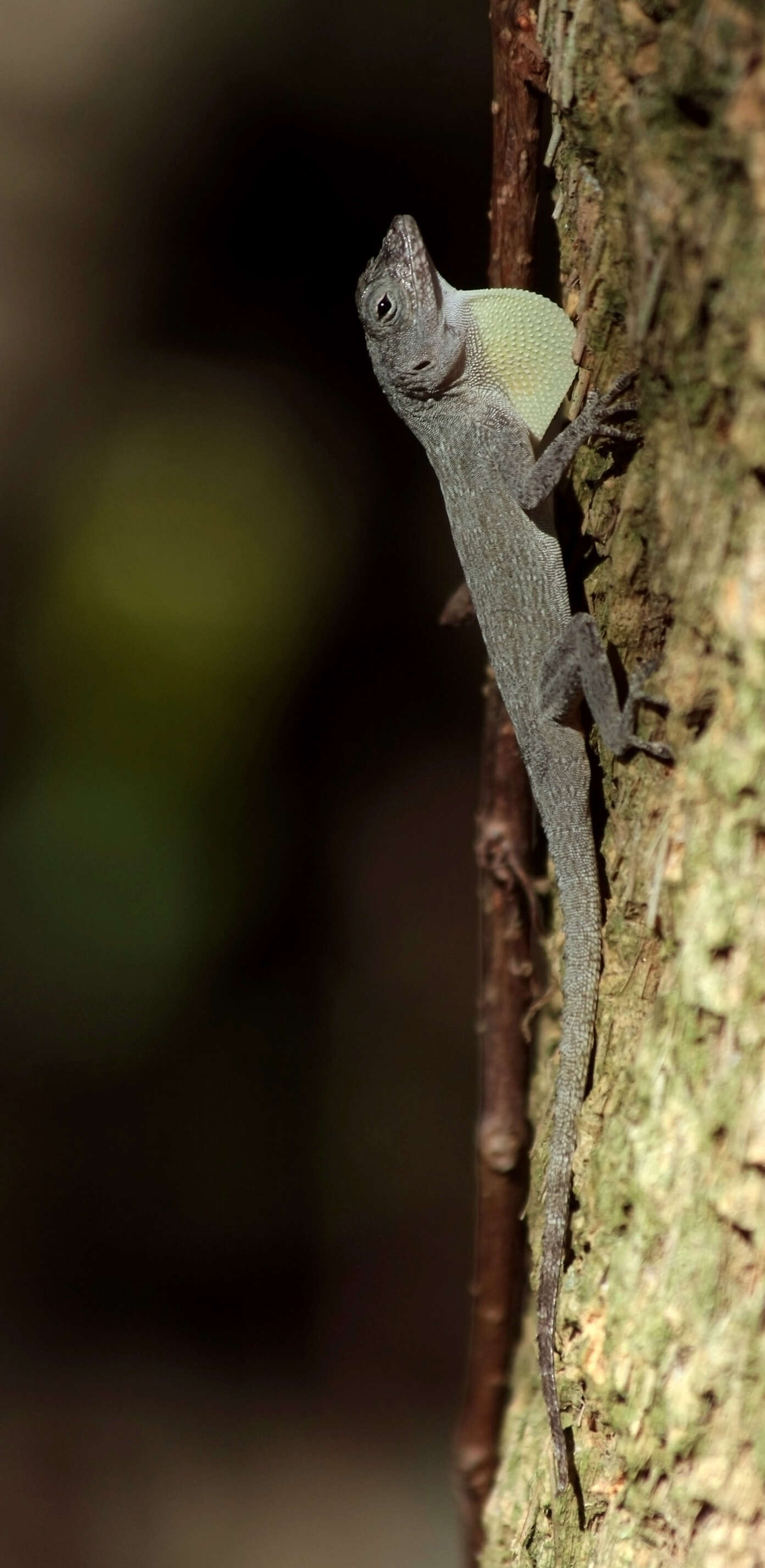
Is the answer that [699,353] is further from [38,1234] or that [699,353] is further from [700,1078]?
[38,1234]

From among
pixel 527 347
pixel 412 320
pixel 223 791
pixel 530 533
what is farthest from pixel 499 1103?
pixel 223 791

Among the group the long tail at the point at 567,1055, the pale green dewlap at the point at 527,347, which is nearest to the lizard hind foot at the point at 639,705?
the long tail at the point at 567,1055

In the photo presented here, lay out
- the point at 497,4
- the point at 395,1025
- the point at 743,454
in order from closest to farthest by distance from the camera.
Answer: the point at 743,454 < the point at 497,4 < the point at 395,1025

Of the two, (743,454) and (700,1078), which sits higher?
(743,454)

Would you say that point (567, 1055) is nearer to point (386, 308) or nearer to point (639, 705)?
point (639, 705)

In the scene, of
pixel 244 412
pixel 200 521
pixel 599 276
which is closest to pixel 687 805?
pixel 599 276
